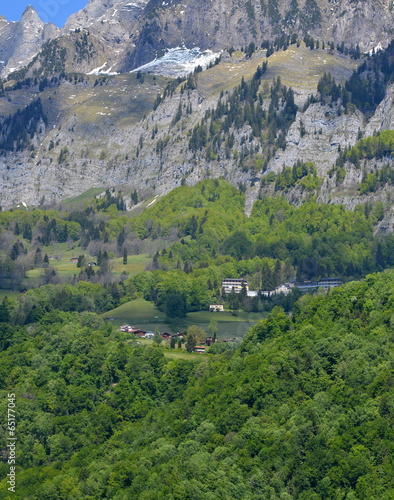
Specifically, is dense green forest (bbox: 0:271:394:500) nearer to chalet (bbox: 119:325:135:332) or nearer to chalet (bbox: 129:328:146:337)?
chalet (bbox: 129:328:146:337)

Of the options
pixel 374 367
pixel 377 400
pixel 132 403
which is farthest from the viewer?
pixel 132 403

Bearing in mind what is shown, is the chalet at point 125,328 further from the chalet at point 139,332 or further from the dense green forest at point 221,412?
the dense green forest at point 221,412

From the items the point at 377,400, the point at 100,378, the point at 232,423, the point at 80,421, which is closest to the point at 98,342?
the point at 100,378

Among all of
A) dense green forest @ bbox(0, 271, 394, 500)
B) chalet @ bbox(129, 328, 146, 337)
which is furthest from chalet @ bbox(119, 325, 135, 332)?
dense green forest @ bbox(0, 271, 394, 500)

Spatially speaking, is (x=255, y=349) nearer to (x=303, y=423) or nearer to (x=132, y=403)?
(x=132, y=403)

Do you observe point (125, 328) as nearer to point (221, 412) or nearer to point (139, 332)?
point (139, 332)

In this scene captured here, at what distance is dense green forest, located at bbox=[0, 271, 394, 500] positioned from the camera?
342ft

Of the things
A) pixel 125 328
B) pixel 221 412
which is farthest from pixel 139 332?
pixel 221 412

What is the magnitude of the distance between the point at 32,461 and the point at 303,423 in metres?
37.6

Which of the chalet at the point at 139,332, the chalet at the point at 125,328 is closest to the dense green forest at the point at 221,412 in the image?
the chalet at the point at 139,332

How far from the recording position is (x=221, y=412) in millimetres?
122062

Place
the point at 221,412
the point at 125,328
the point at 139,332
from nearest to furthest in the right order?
the point at 221,412
the point at 139,332
the point at 125,328

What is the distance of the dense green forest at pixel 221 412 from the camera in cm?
10412

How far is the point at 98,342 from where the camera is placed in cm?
16625
